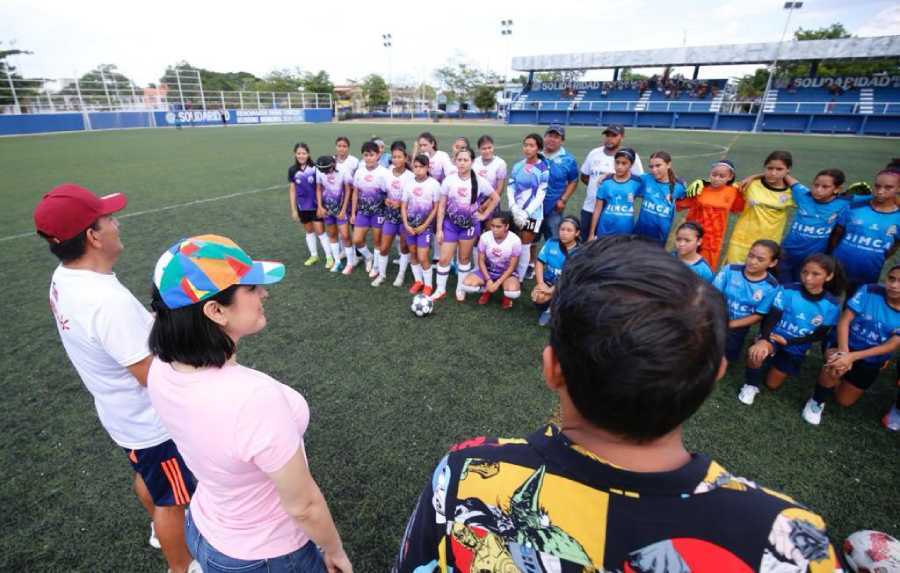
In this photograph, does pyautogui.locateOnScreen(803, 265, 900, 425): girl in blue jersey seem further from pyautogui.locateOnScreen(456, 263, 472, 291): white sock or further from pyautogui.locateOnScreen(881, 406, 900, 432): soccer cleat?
pyautogui.locateOnScreen(456, 263, 472, 291): white sock

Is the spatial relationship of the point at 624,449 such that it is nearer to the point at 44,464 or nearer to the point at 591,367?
the point at 591,367

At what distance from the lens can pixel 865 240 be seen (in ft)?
14.4

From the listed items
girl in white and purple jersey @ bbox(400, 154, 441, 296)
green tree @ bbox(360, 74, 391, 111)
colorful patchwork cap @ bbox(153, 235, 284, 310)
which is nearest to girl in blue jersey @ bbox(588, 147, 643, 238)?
girl in white and purple jersey @ bbox(400, 154, 441, 296)

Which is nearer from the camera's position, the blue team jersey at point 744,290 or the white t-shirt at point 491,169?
the blue team jersey at point 744,290

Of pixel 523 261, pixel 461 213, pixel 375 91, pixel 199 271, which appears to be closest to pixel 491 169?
pixel 461 213

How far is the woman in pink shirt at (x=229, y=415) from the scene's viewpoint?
4.22ft

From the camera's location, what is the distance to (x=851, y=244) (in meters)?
4.48

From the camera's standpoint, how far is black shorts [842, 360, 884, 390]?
3.71m

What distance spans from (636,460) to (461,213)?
16.9 feet

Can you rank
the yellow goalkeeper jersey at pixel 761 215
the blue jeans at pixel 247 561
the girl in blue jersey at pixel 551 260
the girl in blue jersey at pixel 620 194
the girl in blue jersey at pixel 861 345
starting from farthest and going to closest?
the girl in blue jersey at pixel 620 194
the girl in blue jersey at pixel 551 260
the yellow goalkeeper jersey at pixel 761 215
the girl in blue jersey at pixel 861 345
the blue jeans at pixel 247 561

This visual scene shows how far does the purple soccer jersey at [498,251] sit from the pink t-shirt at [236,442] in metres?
4.41

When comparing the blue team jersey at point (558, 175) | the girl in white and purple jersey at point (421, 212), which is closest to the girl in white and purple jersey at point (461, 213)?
the girl in white and purple jersey at point (421, 212)

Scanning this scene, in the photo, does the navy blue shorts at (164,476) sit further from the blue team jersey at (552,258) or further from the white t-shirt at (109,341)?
the blue team jersey at (552,258)

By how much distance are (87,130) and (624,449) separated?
142 feet
